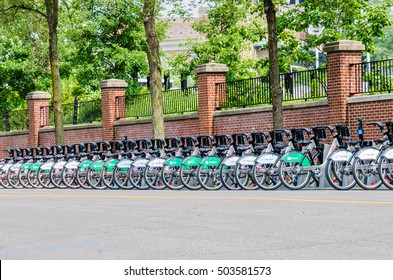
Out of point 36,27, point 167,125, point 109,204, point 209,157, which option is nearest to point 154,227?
point 109,204

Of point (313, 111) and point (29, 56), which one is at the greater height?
point (29, 56)

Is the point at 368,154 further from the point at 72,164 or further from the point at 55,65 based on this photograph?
the point at 55,65

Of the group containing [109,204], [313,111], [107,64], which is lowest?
[109,204]

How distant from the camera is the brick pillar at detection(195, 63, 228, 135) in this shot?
26375 mm

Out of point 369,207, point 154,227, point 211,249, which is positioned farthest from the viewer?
point 369,207

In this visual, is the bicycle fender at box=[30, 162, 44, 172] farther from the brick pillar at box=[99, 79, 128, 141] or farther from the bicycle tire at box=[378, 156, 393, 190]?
the bicycle tire at box=[378, 156, 393, 190]

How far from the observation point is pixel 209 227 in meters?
10.9

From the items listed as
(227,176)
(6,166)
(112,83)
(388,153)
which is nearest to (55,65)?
(112,83)

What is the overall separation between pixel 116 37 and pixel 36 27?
4008 mm

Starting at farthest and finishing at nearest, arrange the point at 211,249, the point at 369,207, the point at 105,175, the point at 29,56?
the point at 29,56 < the point at 105,175 < the point at 369,207 < the point at 211,249

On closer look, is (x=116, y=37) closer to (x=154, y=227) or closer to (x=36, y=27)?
(x=36, y=27)

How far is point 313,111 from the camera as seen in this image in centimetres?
2267

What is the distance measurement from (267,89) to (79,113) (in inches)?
462

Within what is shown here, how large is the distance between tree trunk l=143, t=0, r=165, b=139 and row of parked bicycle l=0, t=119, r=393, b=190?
9.46 feet
